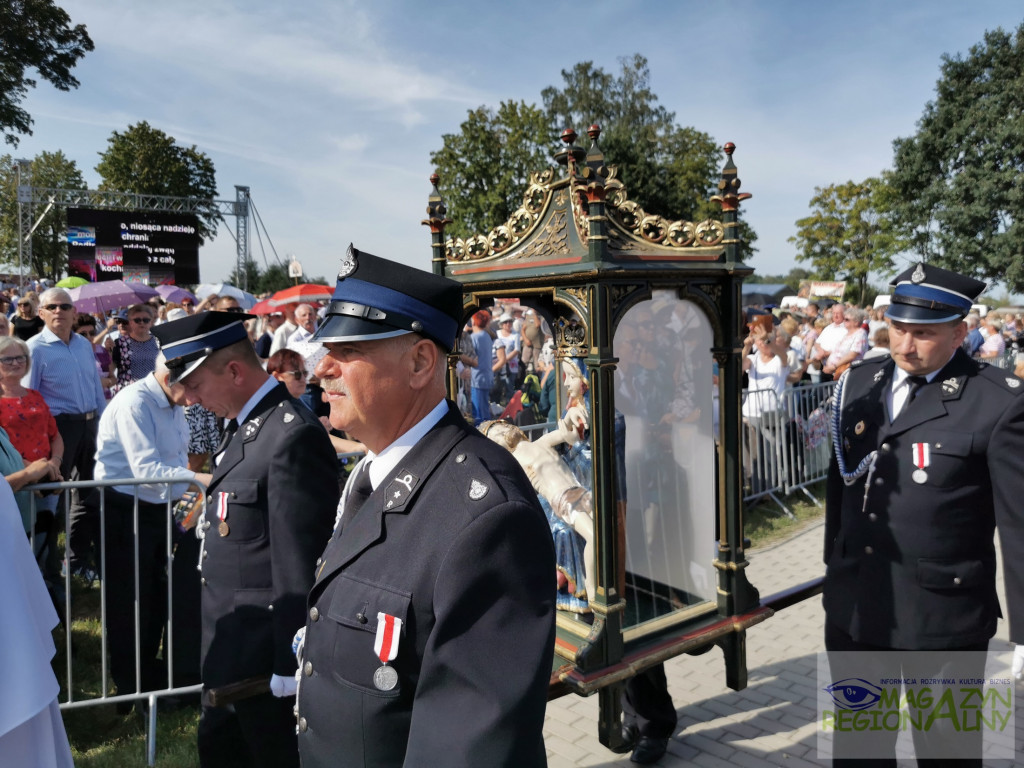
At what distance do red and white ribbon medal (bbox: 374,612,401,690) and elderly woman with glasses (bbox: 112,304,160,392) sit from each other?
21.3 feet

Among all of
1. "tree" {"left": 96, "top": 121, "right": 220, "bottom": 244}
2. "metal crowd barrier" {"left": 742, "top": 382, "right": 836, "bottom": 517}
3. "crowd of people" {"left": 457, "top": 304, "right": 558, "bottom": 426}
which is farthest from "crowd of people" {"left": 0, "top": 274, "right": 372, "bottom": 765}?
"tree" {"left": 96, "top": 121, "right": 220, "bottom": 244}

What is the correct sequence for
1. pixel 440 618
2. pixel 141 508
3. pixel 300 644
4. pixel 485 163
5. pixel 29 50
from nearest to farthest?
pixel 440 618, pixel 300 644, pixel 141 508, pixel 29 50, pixel 485 163

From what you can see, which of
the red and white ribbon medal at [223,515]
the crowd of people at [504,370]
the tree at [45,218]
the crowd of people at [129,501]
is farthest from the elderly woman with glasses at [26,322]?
the tree at [45,218]

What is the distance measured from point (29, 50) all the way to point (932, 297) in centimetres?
3071

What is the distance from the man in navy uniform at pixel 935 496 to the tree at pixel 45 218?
51.1 meters

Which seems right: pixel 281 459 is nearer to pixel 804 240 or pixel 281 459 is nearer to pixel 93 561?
pixel 93 561

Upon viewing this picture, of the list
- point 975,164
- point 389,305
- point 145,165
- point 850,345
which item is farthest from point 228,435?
point 145,165

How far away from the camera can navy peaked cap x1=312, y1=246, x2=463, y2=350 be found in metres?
1.69

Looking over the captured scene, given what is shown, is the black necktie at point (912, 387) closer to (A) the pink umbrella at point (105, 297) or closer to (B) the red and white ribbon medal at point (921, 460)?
(B) the red and white ribbon medal at point (921, 460)

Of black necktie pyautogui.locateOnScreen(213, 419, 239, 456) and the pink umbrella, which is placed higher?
the pink umbrella

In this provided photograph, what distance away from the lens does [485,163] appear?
29.6m

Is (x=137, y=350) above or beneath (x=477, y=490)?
above

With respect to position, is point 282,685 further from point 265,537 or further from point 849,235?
point 849,235

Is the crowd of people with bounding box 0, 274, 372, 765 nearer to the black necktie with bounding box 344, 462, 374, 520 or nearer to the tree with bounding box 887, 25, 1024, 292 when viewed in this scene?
the black necktie with bounding box 344, 462, 374, 520
